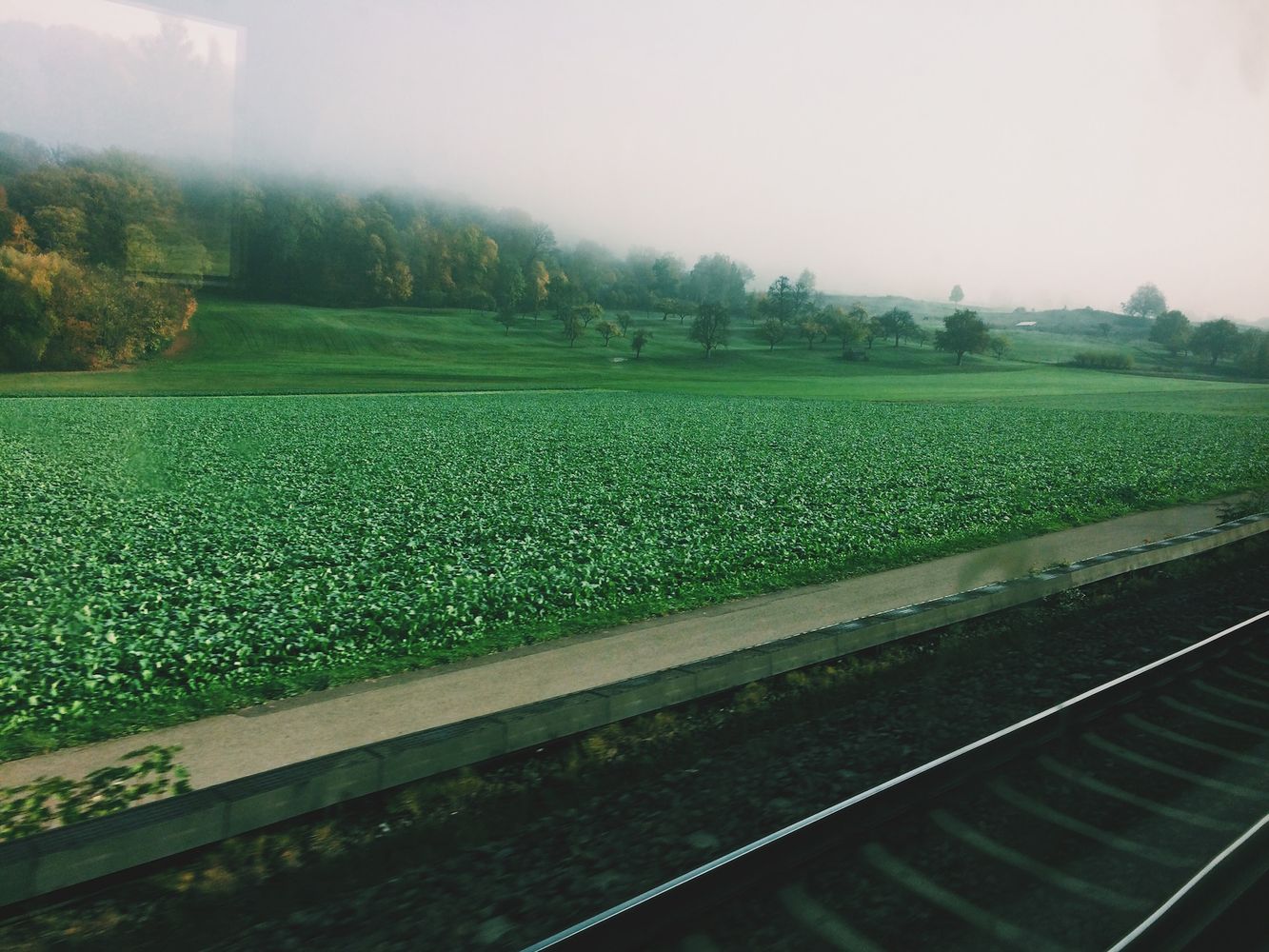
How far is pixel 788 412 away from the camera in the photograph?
5081cm

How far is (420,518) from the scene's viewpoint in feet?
59.2

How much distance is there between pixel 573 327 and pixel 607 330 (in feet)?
13.5

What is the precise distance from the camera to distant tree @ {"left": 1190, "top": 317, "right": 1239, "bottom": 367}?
256 ft

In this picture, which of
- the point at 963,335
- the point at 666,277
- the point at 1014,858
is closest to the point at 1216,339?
the point at 963,335

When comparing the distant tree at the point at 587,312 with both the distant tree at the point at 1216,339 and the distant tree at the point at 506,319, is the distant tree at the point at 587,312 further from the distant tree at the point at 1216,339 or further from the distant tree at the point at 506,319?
the distant tree at the point at 1216,339

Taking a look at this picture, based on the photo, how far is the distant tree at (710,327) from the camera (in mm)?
106225

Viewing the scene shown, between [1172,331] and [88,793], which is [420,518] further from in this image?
[1172,331]

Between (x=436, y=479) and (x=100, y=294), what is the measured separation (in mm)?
21688

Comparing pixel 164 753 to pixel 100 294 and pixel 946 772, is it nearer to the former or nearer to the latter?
pixel 946 772

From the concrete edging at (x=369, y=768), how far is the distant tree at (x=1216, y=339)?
82775 mm

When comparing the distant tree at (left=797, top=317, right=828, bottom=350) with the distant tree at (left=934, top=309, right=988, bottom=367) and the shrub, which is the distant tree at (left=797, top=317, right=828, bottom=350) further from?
the shrub

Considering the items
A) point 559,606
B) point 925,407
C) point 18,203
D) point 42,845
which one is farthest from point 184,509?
point 925,407

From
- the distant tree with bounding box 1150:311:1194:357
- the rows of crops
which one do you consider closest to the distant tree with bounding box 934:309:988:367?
the distant tree with bounding box 1150:311:1194:357

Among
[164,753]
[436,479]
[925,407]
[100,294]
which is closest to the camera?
[164,753]
